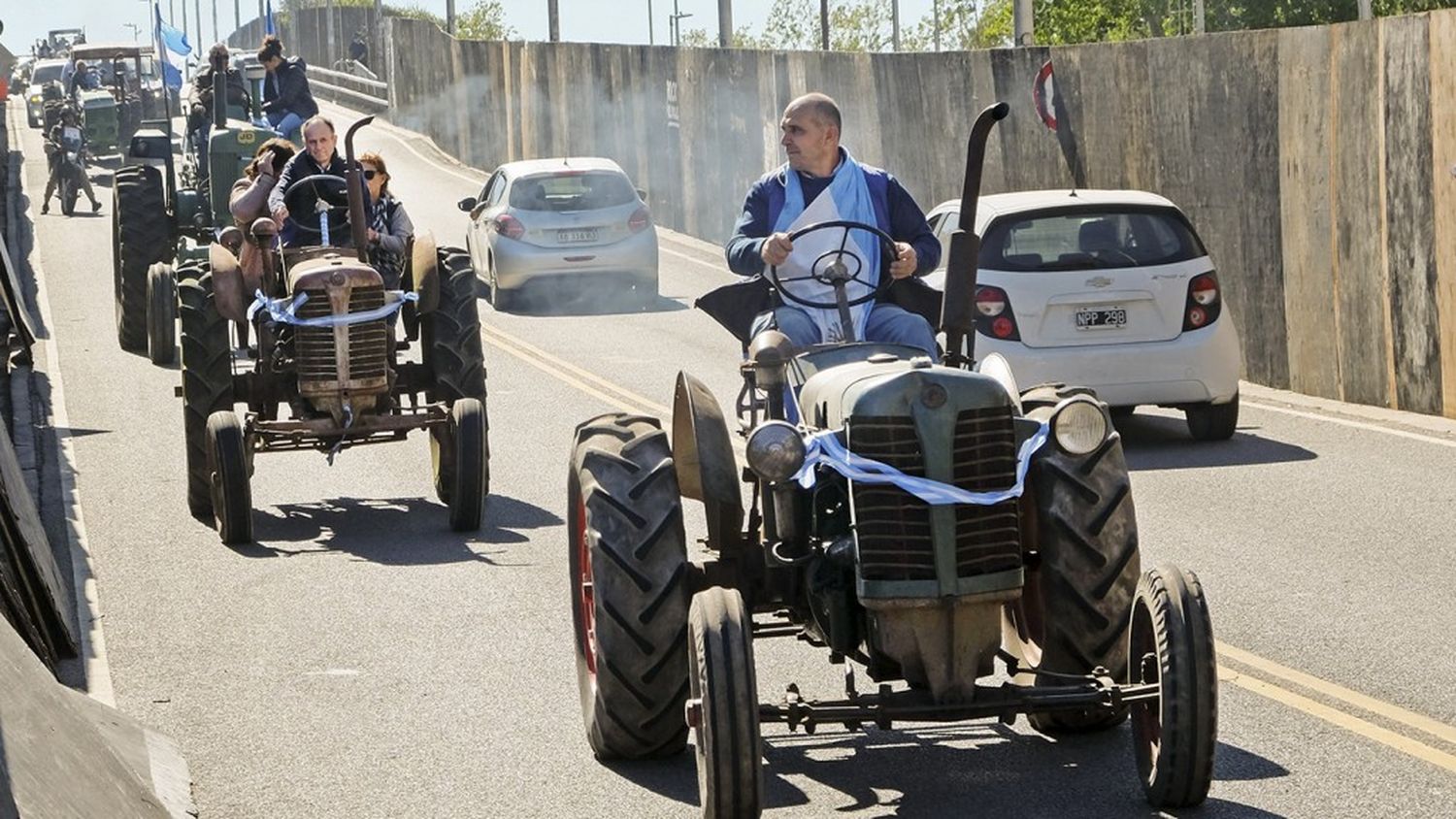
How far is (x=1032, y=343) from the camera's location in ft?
52.7

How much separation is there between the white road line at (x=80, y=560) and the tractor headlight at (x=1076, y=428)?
3873 millimetres

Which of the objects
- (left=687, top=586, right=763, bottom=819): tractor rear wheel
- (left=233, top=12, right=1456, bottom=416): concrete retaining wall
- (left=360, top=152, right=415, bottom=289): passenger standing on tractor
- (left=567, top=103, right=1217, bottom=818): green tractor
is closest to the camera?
(left=687, top=586, right=763, bottom=819): tractor rear wheel

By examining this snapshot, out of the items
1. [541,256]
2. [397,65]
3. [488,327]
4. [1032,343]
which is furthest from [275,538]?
[397,65]

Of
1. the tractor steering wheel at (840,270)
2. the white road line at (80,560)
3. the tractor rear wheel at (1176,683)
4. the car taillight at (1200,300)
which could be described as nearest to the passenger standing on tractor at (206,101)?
the white road line at (80,560)

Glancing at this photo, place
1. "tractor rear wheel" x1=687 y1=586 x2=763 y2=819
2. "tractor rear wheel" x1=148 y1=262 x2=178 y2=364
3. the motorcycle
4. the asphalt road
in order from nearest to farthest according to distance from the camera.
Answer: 1. "tractor rear wheel" x1=687 y1=586 x2=763 y2=819
2. the asphalt road
3. "tractor rear wheel" x1=148 y1=262 x2=178 y2=364
4. the motorcycle

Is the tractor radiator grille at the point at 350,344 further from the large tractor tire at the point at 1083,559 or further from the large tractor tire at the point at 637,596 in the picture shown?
the large tractor tire at the point at 1083,559

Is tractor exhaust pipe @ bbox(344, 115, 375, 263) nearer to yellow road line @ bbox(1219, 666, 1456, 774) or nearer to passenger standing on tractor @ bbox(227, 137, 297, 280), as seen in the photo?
passenger standing on tractor @ bbox(227, 137, 297, 280)

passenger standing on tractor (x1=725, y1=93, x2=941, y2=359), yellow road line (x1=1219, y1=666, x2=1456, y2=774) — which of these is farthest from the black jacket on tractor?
yellow road line (x1=1219, y1=666, x2=1456, y2=774)

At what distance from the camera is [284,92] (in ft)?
76.9

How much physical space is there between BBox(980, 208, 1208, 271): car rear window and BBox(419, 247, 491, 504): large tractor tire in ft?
10.9

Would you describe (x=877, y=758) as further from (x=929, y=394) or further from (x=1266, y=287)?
(x=1266, y=287)

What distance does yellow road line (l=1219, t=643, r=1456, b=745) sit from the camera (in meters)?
8.47

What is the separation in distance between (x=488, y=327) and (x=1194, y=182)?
26.6 feet

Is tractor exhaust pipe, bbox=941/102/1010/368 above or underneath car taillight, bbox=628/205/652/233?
above
